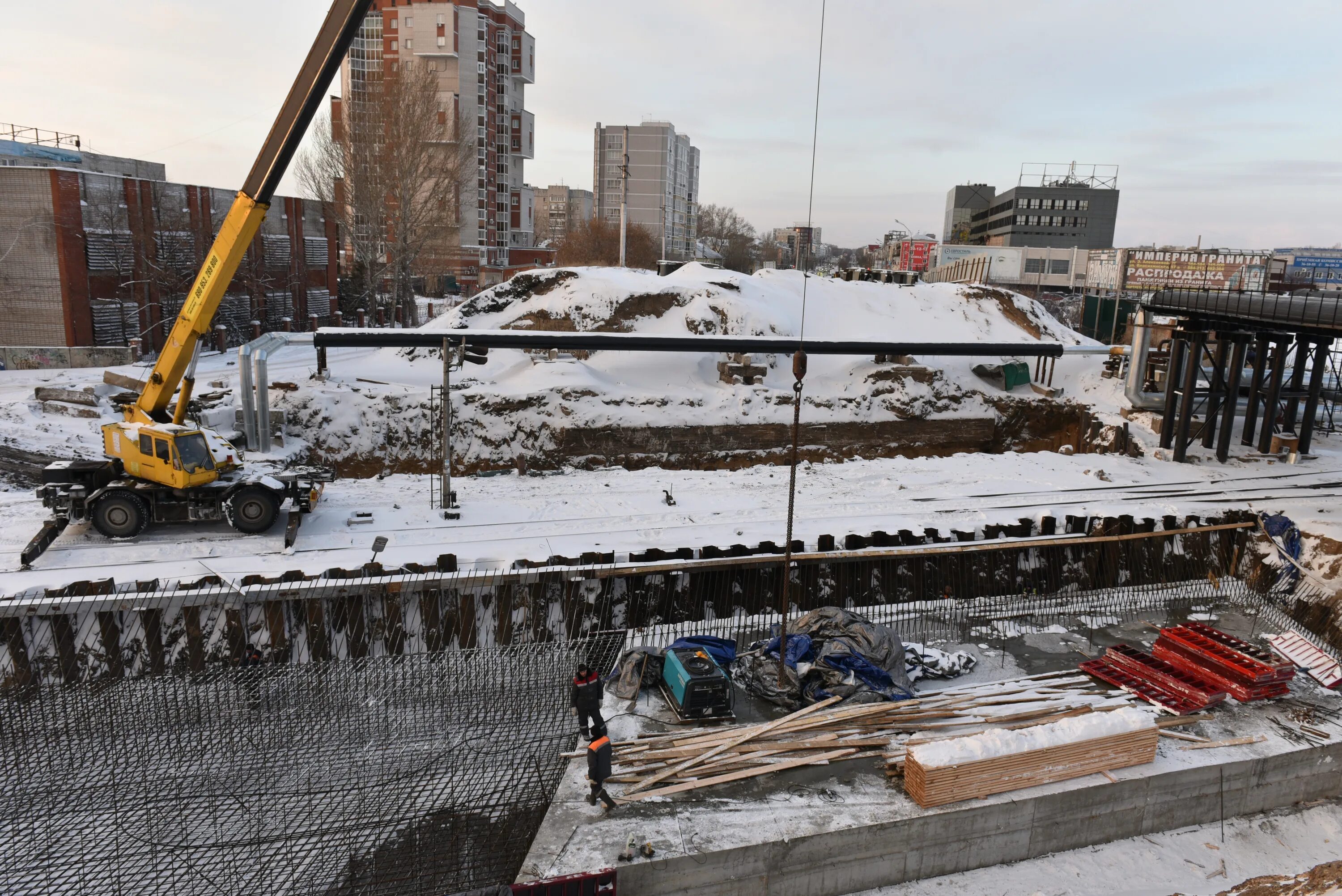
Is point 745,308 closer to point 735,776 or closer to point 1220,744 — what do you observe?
point 1220,744

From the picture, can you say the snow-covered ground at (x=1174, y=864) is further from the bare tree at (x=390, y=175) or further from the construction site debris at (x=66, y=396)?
the bare tree at (x=390, y=175)

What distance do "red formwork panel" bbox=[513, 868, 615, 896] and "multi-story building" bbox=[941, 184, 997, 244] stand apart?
104617 mm

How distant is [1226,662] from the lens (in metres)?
11.7

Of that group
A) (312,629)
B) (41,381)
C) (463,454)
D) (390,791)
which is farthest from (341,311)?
(390,791)

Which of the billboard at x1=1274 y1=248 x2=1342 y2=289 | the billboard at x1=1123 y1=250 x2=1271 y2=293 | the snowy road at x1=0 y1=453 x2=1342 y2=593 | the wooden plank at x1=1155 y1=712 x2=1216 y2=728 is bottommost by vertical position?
the wooden plank at x1=1155 y1=712 x2=1216 y2=728

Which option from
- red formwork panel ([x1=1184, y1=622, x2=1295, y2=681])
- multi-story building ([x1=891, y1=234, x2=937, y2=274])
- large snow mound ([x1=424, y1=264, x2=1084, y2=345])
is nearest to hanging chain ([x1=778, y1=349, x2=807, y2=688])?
red formwork panel ([x1=1184, y1=622, x2=1295, y2=681])

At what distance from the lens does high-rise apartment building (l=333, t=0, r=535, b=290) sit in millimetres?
63250

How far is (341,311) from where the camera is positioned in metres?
47.4

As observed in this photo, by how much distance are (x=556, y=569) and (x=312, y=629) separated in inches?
155

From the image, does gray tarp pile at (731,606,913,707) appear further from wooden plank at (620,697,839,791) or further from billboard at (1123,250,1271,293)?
billboard at (1123,250,1271,293)

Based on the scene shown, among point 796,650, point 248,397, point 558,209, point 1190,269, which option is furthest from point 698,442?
point 558,209

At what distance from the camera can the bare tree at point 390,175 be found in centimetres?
3772

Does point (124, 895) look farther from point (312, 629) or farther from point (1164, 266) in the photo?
point (1164, 266)

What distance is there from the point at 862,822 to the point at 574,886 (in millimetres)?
3122
